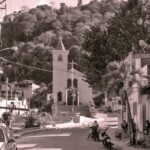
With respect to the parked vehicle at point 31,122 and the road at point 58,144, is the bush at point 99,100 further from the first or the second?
the road at point 58,144

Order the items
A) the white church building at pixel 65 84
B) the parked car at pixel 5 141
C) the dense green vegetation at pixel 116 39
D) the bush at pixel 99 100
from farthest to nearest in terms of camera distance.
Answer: the bush at pixel 99 100
the white church building at pixel 65 84
the dense green vegetation at pixel 116 39
the parked car at pixel 5 141

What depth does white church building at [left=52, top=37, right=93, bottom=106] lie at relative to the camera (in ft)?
286

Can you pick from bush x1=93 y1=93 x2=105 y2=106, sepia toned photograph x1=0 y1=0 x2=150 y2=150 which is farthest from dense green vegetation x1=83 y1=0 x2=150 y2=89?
bush x1=93 y1=93 x2=105 y2=106

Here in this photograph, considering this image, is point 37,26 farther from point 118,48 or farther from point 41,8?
point 118,48

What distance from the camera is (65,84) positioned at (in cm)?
8875

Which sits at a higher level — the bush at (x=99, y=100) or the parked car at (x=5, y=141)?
the bush at (x=99, y=100)

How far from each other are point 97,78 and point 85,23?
237 ft

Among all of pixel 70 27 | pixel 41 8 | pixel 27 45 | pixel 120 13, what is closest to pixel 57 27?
pixel 70 27

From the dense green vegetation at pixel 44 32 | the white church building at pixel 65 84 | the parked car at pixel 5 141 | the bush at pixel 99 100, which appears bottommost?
the parked car at pixel 5 141

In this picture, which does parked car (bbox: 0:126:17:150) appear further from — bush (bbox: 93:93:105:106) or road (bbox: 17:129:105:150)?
bush (bbox: 93:93:105:106)

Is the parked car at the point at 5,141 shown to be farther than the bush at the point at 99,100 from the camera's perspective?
No

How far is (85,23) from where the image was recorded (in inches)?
4953

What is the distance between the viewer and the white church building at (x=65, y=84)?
286ft

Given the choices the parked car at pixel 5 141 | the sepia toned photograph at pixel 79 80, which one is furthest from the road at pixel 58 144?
the parked car at pixel 5 141
